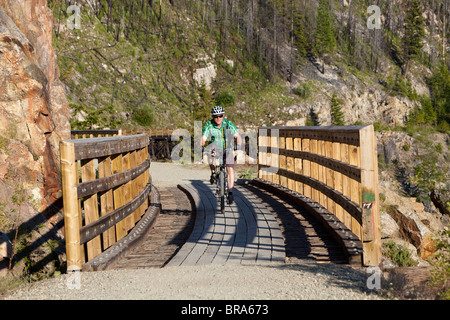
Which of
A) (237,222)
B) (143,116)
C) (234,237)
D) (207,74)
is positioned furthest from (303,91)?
(234,237)

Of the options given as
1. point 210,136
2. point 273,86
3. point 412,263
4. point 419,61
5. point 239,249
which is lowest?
point 412,263

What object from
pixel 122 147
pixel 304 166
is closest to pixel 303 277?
pixel 122 147

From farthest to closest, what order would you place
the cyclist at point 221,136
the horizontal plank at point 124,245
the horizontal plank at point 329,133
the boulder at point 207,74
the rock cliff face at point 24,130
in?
the boulder at point 207,74 < the cyclist at point 221,136 < the rock cliff face at point 24,130 < the horizontal plank at point 329,133 < the horizontal plank at point 124,245

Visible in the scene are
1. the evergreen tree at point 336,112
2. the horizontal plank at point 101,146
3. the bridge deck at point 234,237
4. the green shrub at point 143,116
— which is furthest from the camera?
the evergreen tree at point 336,112

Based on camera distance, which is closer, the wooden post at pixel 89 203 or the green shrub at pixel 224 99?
the wooden post at pixel 89 203

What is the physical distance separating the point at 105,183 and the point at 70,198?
0.89 meters

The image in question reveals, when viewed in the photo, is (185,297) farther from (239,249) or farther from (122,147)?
(122,147)

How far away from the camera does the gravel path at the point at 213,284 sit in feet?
14.3

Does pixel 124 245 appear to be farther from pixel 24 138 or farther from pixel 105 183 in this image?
pixel 24 138

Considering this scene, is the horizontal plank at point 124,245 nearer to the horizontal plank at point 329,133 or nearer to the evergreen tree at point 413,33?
the horizontal plank at point 329,133

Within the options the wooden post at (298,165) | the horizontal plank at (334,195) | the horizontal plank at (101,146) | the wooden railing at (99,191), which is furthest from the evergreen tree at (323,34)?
the horizontal plank at (101,146)

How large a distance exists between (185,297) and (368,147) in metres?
2.71

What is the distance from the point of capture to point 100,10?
59.4m

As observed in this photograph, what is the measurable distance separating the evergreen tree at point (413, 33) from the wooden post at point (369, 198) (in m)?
98.4
